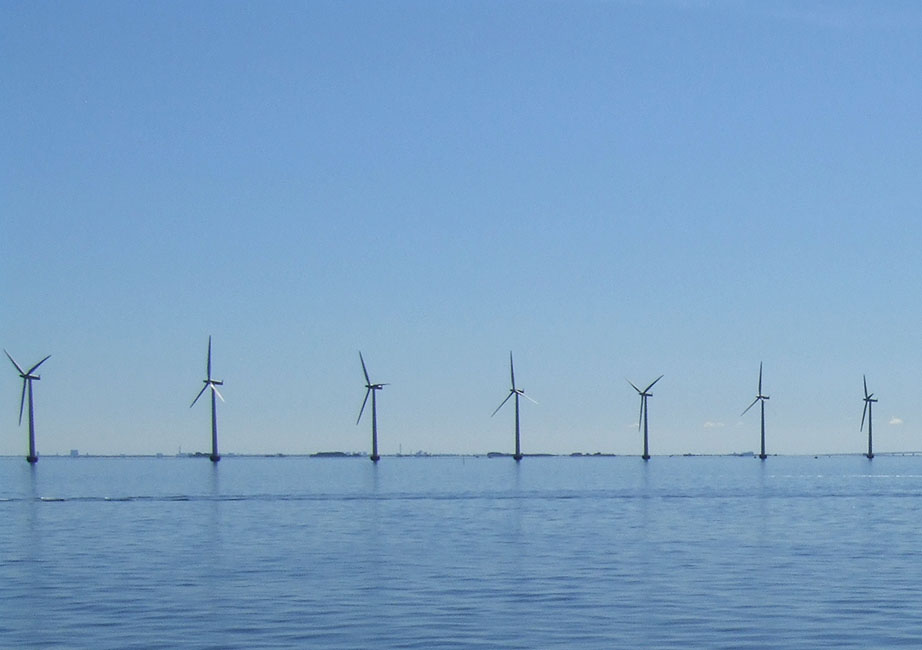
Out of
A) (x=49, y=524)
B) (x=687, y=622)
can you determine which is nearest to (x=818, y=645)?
(x=687, y=622)

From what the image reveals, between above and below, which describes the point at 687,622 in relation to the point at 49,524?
above

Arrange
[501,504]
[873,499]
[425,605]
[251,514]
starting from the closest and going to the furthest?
[425,605] < [251,514] < [501,504] < [873,499]

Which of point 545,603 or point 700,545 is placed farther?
point 700,545

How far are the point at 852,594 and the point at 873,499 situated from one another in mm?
83092

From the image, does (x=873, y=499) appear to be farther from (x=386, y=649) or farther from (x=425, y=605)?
(x=386, y=649)

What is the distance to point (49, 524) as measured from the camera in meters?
87.2

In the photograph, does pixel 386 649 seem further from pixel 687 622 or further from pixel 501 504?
pixel 501 504

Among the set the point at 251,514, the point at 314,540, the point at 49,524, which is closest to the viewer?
the point at 314,540

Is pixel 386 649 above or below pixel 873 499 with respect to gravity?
above

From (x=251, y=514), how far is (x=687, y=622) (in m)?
64.0

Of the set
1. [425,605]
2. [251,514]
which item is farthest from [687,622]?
[251,514]

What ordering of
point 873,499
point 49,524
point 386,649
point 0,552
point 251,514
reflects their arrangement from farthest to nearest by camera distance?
point 873,499 < point 251,514 < point 49,524 < point 0,552 < point 386,649

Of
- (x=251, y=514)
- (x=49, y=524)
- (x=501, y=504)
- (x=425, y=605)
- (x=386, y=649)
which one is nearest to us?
(x=386, y=649)

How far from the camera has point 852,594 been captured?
148 feet
